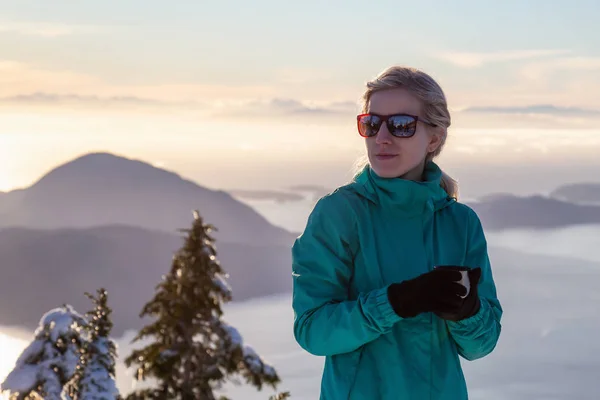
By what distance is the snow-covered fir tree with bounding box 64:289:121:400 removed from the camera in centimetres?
1569

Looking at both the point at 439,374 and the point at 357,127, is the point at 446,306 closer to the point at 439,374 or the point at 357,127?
the point at 439,374

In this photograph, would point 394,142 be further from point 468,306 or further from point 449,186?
point 468,306

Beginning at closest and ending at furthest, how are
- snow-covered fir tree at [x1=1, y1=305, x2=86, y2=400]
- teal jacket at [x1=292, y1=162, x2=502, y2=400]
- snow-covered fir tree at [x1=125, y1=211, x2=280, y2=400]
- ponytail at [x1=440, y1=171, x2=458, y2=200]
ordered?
1. teal jacket at [x1=292, y1=162, x2=502, y2=400]
2. ponytail at [x1=440, y1=171, x2=458, y2=200]
3. snow-covered fir tree at [x1=1, y1=305, x2=86, y2=400]
4. snow-covered fir tree at [x1=125, y1=211, x2=280, y2=400]

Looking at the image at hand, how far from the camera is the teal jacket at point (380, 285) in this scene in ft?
11.1

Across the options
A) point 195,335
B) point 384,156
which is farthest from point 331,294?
point 195,335

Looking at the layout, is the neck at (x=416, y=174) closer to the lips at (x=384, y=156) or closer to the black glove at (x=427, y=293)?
the lips at (x=384, y=156)

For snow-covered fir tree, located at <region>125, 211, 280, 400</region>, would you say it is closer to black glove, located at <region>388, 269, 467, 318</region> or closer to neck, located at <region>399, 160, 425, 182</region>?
neck, located at <region>399, 160, 425, 182</region>

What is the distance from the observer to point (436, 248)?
358 cm

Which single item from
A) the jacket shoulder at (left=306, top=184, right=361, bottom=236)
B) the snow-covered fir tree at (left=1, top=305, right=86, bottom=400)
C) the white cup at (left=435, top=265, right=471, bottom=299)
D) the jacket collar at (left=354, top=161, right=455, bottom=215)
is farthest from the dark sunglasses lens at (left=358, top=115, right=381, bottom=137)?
the snow-covered fir tree at (left=1, top=305, right=86, bottom=400)

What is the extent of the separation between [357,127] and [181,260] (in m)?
12.8

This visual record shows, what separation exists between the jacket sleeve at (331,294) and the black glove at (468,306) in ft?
0.68

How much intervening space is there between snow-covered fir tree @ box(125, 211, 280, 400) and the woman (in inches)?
495

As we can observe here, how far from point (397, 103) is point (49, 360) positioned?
13478mm

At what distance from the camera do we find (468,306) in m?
3.30
